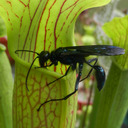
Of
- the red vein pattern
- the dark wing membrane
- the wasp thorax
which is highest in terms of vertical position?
the dark wing membrane

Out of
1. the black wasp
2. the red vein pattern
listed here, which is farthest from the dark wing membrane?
the red vein pattern

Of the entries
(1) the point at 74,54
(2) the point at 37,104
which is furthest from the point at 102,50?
(2) the point at 37,104

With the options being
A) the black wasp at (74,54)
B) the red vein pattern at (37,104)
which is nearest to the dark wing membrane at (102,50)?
the black wasp at (74,54)

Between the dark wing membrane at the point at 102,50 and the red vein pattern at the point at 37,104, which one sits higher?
the dark wing membrane at the point at 102,50

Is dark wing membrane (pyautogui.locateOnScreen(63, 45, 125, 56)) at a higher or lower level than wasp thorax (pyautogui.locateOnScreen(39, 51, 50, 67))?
higher

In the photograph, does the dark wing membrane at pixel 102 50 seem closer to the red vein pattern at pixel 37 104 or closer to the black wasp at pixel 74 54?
the black wasp at pixel 74 54

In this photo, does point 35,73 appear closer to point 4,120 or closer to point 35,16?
point 35,16

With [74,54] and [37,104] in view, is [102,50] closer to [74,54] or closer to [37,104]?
[74,54]

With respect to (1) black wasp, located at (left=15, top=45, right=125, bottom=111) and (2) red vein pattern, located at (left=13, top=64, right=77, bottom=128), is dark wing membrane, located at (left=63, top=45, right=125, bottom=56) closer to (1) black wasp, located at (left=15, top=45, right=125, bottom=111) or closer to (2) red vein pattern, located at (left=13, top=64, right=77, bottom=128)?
(1) black wasp, located at (left=15, top=45, right=125, bottom=111)

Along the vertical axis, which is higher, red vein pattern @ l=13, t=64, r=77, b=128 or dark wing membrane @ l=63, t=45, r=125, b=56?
dark wing membrane @ l=63, t=45, r=125, b=56

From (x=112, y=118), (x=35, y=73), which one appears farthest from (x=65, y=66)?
(x=112, y=118)

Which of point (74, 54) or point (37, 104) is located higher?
point (74, 54)

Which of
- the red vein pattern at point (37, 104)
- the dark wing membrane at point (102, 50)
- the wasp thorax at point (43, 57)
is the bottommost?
the red vein pattern at point (37, 104)
